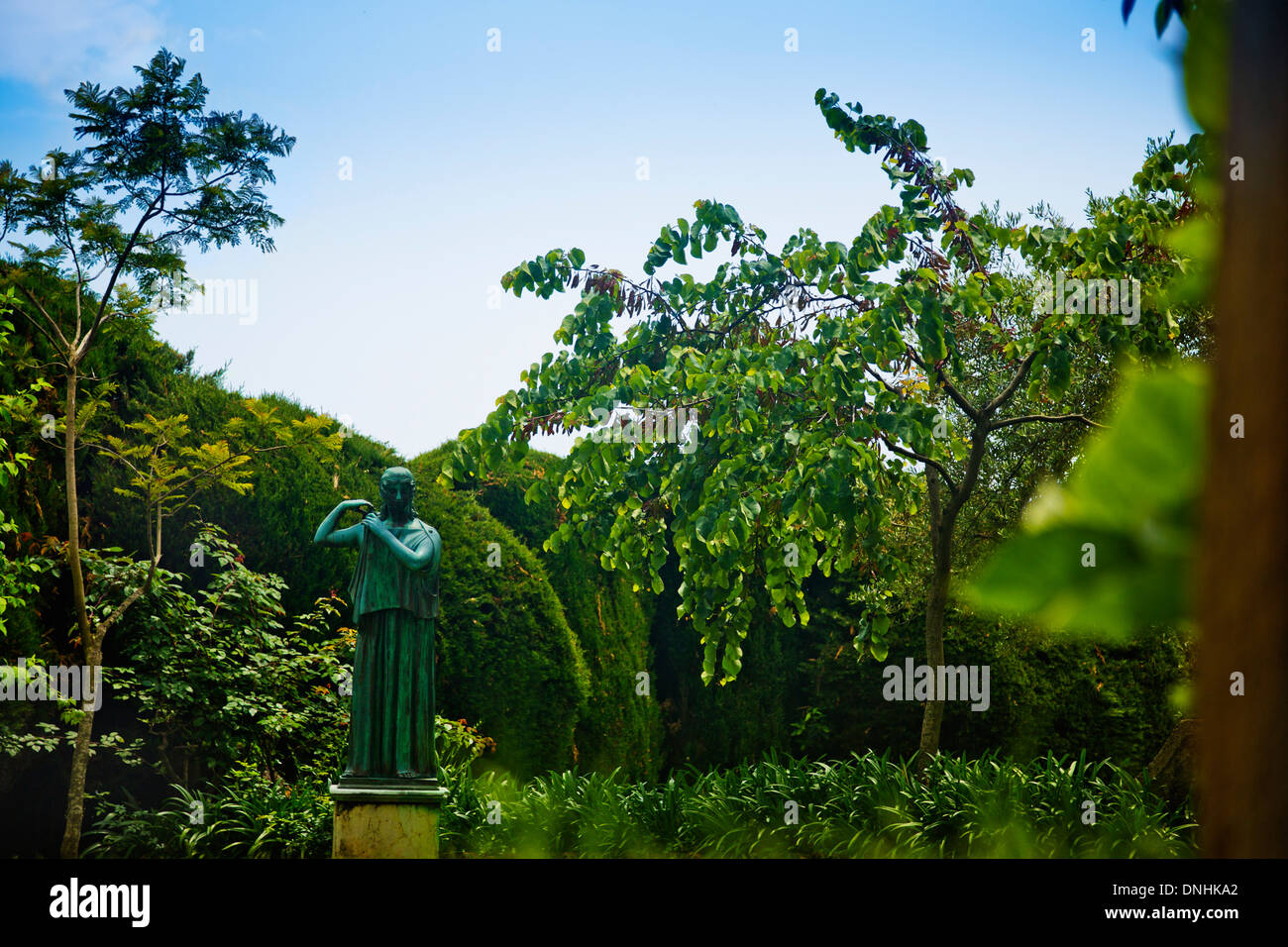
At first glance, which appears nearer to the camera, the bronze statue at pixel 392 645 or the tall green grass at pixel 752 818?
the bronze statue at pixel 392 645

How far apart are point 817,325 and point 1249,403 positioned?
6.09m

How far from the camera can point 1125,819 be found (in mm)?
6094

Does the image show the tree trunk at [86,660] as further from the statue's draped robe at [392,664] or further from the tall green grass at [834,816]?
the tall green grass at [834,816]

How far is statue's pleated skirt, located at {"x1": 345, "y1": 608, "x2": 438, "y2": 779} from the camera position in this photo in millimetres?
6070

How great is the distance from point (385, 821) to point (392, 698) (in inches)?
27.6

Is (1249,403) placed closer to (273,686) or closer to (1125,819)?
(1125,819)

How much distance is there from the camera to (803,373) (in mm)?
6727

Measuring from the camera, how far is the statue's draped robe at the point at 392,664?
608 cm

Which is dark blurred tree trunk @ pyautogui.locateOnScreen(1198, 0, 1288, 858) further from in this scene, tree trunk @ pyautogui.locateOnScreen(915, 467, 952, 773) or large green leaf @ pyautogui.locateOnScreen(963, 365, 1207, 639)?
tree trunk @ pyautogui.locateOnScreen(915, 467, 952, 773)

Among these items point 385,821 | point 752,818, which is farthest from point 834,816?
point 385,821

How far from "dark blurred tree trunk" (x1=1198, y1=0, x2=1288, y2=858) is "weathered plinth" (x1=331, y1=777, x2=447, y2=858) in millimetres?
6120

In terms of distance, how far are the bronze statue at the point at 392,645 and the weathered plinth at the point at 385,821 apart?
0.15 meters

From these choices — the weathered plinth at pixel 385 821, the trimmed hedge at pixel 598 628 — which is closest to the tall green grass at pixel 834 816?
the weathered plinth at pixel 385 821
